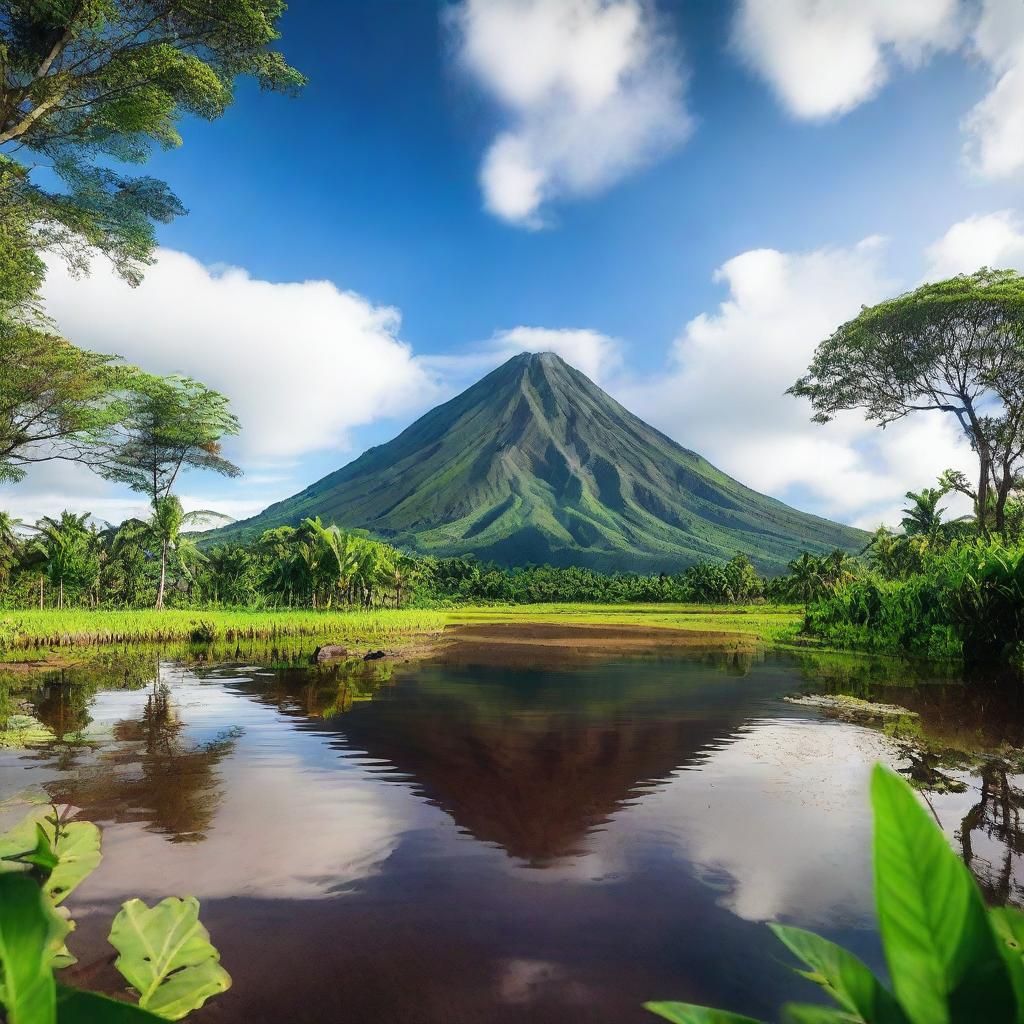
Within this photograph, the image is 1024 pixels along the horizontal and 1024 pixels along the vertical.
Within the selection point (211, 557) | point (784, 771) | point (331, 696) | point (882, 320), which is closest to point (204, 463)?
point (211, 557)

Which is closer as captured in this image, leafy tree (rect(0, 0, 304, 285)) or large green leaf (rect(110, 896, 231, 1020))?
large green leaf (rect(110, 896, 231, 1020))

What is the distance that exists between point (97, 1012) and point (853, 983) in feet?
2.85

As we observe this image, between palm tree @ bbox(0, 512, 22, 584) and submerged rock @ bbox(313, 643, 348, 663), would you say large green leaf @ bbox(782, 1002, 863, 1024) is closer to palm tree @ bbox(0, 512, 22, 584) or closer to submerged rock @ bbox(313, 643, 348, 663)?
submerged rock @ bbox(313, 643, 348, 663)

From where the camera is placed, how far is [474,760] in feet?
19.3

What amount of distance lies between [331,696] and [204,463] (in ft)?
91.0

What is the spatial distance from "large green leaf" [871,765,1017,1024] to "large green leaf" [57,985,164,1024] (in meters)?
0.75

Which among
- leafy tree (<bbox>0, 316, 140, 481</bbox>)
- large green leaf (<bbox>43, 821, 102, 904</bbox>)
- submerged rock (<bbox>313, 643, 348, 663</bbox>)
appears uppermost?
leafy tree (<bbox>0, 316, 140, 481</bbox>)

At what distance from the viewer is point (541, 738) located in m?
6.79

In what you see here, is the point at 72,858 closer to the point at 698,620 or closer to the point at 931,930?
the point at 931,930

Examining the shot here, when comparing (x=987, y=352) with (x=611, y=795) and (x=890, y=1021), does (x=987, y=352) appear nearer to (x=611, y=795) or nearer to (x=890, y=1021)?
(x=611, y=795)

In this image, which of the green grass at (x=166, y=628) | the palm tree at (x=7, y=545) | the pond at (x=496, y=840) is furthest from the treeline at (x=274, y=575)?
the pond at (x=496, y=840)

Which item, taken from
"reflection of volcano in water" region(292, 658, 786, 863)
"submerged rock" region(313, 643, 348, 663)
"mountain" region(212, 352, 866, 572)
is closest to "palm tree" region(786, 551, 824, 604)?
"reflection of volcano in water" region(292, 658, 786, 863)

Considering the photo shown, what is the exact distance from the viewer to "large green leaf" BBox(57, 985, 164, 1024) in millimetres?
625

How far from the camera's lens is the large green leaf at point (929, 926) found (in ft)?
2.08
